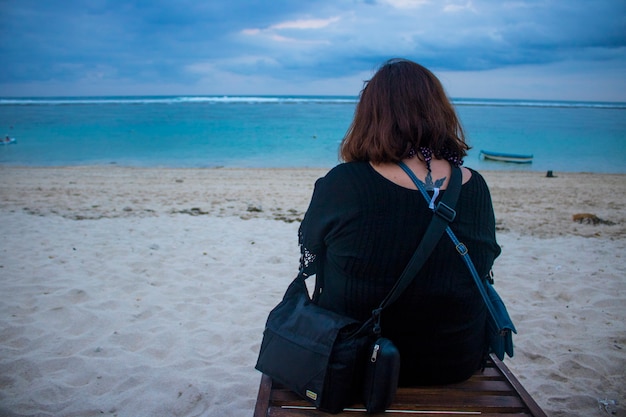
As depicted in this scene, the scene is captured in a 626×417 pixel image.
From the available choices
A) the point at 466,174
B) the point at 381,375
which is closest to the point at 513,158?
the point at 466,174

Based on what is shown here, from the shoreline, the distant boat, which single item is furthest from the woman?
the distant boat

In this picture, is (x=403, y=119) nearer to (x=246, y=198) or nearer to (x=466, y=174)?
(x=466, y=174)

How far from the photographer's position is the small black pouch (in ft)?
5.80

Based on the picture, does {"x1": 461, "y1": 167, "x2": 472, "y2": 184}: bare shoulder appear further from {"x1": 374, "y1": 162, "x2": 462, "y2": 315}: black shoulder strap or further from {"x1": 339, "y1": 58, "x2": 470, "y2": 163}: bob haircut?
{"x1": 374, "y1": 162, "x2": 462, "y2": 315}: black shoulder strap

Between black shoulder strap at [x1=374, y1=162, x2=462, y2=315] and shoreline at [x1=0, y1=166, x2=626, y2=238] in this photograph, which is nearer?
black shoulder strap at [x1=374, y1=162, x2=462, y2=315]

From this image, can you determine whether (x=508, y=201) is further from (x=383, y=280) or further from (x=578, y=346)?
(x=383, y=280)

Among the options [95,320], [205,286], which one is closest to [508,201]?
[205,286]

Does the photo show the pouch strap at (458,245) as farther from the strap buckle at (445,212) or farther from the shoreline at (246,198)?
the shoreline at (246,198)

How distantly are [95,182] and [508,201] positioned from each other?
416 inches

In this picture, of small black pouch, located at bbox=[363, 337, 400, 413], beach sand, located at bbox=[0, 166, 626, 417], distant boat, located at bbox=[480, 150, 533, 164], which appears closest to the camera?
small black pouch, located at bbox=[363, 337, 400, 413]

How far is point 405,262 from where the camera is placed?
1.91 metres

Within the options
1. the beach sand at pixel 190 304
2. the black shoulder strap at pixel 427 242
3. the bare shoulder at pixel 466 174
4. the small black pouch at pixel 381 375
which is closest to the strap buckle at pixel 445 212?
the black shoulder strap at pixel 427 242

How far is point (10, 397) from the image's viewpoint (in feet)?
9.63

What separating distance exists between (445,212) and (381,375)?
2.25ft
